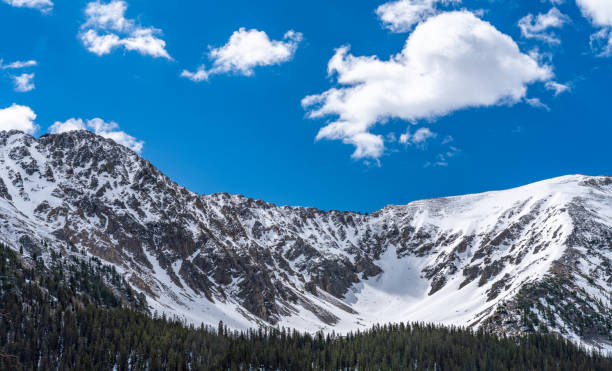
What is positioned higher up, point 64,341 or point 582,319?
point 582,319

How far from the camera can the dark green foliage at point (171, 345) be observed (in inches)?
4702

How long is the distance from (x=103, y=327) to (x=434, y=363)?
88.6 metres

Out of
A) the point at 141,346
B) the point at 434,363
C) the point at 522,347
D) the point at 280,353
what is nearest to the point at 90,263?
the point at 141,346

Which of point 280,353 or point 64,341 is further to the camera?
point 280,353

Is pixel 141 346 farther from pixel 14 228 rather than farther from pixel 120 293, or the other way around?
pixel 14 228

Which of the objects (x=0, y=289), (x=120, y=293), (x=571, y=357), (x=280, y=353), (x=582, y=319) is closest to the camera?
(x=0, y=289)

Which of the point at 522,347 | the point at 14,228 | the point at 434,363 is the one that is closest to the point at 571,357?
the point at 522,347

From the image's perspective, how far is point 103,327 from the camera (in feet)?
436

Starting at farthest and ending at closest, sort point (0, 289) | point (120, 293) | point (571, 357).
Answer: point (120, 293)
point (571, 357)
point (0, 289)

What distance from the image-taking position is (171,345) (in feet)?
427

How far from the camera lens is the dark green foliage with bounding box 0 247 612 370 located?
11944 centimetres

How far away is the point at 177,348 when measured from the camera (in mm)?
129875

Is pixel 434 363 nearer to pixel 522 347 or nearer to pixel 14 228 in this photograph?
pixel 522 347

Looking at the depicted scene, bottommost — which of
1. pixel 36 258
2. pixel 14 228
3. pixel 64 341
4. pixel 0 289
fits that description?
pixel 64 341
